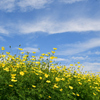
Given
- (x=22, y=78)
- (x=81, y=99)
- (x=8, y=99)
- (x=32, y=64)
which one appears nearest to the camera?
(x=8, y=99)

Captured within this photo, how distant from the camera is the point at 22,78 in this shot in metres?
4.04

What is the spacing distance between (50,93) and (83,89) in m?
1.43

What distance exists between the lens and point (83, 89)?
502 centimetres

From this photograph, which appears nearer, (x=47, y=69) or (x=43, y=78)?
(x=43, y=78)

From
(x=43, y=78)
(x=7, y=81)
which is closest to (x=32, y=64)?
(x=43, y=78)

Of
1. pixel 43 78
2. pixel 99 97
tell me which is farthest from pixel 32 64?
pixel 99 97

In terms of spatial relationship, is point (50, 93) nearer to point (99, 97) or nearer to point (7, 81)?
point (7, 81)

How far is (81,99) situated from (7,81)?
8.04 ft

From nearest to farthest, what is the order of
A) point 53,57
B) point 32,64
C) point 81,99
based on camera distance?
point 81,99 < point 53,57 < point 32,64

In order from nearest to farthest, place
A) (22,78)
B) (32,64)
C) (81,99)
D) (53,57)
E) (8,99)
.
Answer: (8,99), (22,78), (81,99), (53,57), (32,64)

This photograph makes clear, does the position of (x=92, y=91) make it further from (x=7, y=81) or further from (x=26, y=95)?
(x=7, y=81)

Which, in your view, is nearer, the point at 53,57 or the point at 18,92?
the point at 18,92

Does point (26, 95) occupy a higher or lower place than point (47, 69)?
lower

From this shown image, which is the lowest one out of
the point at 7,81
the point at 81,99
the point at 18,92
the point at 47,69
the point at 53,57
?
the point at 81,99
